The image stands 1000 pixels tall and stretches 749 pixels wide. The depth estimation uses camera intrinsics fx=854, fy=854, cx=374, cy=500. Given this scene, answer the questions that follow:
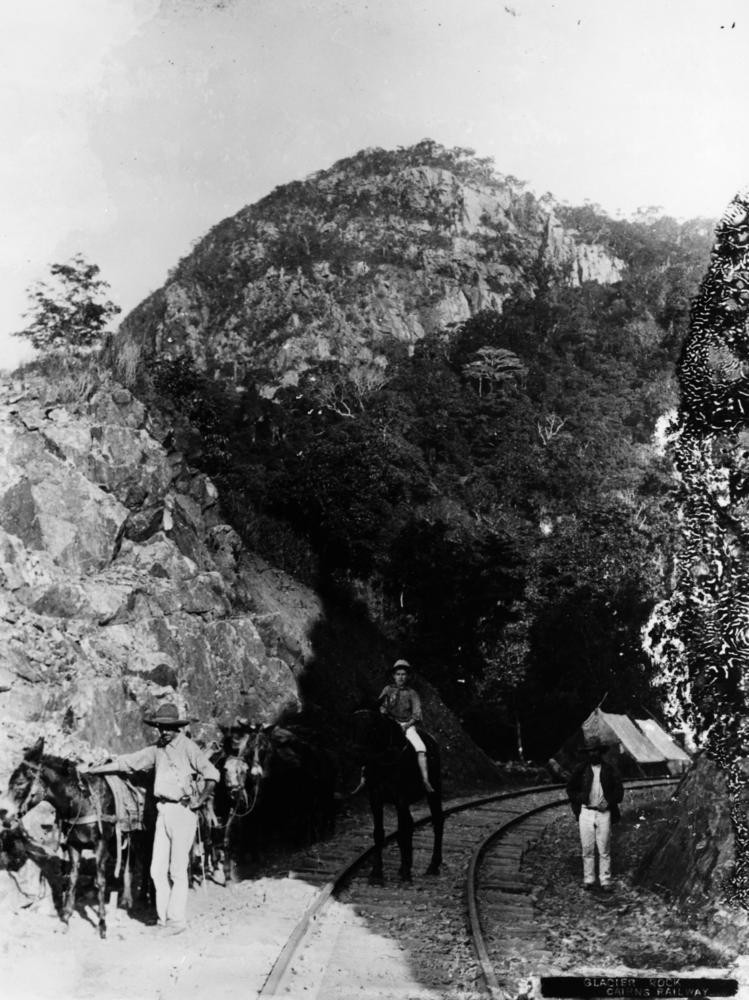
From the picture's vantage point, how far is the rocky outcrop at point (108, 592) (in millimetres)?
11586

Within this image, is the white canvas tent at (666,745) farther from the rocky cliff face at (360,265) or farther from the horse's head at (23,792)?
the rocky cliff face at (360,265)

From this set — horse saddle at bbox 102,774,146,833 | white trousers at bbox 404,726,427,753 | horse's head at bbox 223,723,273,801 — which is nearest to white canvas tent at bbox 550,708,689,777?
horse's head at bbox 223,723,273,801

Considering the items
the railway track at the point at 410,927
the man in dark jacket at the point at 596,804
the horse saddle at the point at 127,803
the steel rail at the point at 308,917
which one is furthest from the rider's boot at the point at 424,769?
the horse saddle at the point at 127,803

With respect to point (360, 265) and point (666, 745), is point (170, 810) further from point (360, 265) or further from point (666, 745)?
point (360, 265)

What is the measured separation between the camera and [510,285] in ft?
277

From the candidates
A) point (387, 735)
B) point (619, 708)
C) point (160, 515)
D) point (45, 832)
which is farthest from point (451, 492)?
point (45, 832)

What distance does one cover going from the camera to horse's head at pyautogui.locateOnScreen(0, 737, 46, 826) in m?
7.48

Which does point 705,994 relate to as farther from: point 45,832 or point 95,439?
point 95,439

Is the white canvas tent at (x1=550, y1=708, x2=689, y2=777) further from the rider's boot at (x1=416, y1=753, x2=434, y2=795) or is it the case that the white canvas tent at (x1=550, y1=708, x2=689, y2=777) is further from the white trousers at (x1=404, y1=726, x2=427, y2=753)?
the white trousers at (x1=404, y1=726, x2=427, y2=753)

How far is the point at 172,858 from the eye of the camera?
25.6 feet

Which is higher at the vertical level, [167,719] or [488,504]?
[488,504]

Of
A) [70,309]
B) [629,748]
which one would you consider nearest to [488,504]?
[629,748]

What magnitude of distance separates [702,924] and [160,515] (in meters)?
13.4

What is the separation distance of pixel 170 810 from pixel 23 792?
1287 mm
